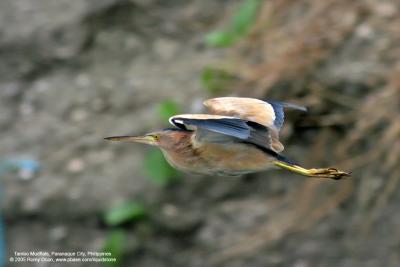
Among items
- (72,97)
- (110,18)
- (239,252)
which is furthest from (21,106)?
(239,252)

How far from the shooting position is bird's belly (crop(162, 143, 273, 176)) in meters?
2.55

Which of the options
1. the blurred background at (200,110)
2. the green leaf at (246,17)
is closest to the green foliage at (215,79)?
the blurred background at (200,110)

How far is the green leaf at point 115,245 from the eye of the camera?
423 centimetres

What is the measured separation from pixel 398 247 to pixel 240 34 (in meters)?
1.37

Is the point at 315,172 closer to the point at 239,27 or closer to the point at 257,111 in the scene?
the point at 257,111

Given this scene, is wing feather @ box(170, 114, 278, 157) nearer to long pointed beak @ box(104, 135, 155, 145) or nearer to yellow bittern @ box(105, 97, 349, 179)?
yellow bittern @ box(105, 97, 349, 179)

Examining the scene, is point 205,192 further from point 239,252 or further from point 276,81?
point 276,81

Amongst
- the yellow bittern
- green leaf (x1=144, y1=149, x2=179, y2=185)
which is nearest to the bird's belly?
the yellow bittern

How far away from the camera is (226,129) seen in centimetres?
225

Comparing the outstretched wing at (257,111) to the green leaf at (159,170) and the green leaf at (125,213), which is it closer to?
the green leaf at (159,170)

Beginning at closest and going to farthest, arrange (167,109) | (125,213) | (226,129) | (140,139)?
(226,129) → (140,139) → (167,109) → (125,213)

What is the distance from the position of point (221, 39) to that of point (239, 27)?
0.13 meters

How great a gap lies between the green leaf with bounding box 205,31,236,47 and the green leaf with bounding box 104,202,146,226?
0.92 meters

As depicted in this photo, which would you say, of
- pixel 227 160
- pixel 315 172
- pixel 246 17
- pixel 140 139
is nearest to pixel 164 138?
pixel 140 139
